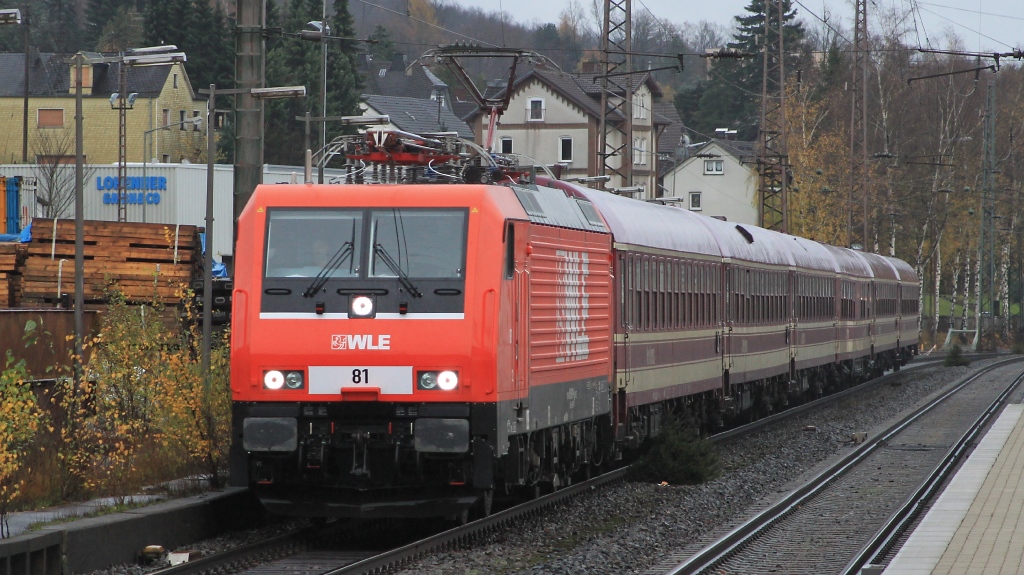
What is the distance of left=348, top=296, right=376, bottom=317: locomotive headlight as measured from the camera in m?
11.3

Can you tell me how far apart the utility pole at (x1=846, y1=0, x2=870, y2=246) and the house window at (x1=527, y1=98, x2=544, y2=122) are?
16016mm

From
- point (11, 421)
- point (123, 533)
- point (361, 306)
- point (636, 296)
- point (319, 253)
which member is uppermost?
point (319, 253)

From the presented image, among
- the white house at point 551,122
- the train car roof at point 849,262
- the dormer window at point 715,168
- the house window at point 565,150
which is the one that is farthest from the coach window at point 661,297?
the dormer window at point 715,168

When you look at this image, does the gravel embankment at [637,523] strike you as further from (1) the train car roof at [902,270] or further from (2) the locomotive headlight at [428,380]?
(1) the train car roof at [902,270]

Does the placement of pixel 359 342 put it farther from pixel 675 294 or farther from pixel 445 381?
pixel 675 294

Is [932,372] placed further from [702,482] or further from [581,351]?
[581,351]

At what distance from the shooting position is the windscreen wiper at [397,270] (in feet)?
37.1

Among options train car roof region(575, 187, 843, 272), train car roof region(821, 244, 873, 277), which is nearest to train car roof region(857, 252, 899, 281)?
train car roof region(821, 244, 873, 277)

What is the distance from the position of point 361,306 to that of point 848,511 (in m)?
6.00

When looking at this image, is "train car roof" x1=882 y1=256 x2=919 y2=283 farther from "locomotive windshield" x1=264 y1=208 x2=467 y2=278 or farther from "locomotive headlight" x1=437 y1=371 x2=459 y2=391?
"locomotive headlight" x1=437 y1=371 x2=459 y2=391

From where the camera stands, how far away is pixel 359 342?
11.2 m

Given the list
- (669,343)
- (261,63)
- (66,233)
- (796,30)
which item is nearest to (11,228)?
(66,233)

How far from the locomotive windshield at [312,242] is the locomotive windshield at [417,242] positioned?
170mm

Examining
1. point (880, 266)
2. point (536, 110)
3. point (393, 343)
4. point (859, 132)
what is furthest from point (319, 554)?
point (536, 110)
